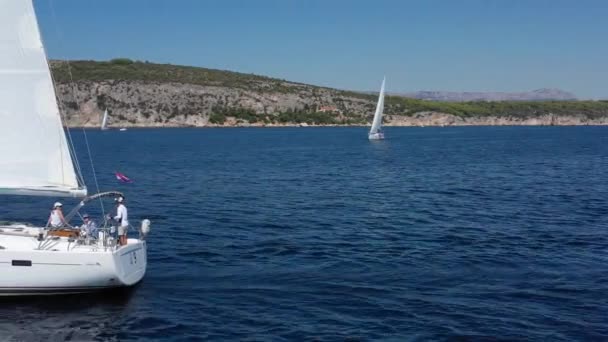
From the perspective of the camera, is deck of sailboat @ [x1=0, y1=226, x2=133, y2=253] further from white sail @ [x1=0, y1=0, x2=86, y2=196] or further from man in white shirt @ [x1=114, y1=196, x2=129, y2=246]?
white sail @ [x1=0, y1=0, x2=86, y2=196]

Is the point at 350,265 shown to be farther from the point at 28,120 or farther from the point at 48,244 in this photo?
the point at 28,120

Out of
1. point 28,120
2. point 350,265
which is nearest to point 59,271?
point 28,120

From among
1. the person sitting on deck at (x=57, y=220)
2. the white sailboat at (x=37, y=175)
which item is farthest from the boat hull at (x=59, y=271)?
the person sitting on deck at (x=57, y=220)

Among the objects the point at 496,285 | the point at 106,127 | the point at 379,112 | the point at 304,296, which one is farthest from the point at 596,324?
the point at 106,127

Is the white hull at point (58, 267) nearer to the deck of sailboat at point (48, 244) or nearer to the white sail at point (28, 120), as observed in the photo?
the deck of sailboat at point (48, 244)

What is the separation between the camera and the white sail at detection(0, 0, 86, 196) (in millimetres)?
19156

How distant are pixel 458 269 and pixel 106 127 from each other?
6739 inches

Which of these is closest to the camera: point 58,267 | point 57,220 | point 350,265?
point 58,267

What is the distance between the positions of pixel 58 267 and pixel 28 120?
4.50 metres

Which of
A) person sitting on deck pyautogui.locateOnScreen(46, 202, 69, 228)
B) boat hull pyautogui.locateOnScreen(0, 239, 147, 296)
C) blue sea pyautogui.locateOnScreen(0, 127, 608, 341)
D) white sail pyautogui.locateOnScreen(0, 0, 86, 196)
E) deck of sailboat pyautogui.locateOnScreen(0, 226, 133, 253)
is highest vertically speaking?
white sail pyautogui.locateOnScreen(0, 0, 86, 196)

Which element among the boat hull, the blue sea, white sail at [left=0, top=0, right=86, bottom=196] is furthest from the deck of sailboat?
the blue sea

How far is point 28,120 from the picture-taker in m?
20.0

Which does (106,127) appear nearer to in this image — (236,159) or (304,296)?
(236,159)

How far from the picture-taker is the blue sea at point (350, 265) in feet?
61.9
